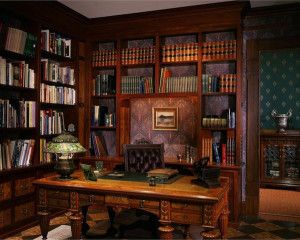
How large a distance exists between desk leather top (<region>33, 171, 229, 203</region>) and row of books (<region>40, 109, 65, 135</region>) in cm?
138

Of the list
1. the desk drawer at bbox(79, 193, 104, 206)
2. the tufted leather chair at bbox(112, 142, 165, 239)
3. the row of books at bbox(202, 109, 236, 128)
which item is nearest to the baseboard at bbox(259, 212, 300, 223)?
the row of books at bbox(202, 109, 236, 128)

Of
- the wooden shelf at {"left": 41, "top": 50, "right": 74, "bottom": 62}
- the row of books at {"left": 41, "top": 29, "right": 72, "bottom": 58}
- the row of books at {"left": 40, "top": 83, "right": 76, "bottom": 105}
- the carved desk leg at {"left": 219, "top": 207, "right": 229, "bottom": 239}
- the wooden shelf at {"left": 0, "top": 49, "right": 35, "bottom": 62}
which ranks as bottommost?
the carved desk leg at {"left": 219, "top": 207, "right": 229, "bottom": 239}

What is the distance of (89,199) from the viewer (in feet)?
9.85

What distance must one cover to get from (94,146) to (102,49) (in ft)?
5.27

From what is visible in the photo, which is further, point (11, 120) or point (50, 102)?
point (50, 102)

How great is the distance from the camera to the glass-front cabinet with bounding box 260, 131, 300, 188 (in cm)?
656

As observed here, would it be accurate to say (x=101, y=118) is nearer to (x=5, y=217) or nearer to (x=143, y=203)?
(x=5, y=217)

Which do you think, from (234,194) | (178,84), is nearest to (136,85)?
(178,84)

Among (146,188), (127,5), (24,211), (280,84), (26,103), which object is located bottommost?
(24,211)

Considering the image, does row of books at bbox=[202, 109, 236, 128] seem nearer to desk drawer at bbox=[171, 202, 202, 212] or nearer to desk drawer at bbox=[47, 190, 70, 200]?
desk drawer at bbox=[171, 202, 202, 212]

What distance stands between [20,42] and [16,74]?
0.39 m

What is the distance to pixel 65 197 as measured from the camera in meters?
3.07

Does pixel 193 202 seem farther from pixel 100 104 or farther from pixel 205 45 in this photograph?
pixel 100 104

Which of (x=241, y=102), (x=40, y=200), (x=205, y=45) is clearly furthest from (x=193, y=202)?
(x=205, y=45)
